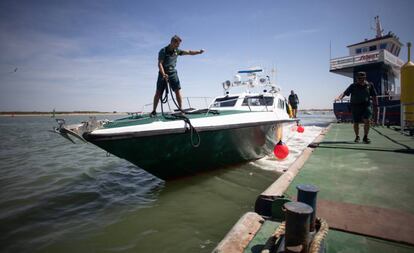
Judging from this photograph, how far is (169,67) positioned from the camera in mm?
5234

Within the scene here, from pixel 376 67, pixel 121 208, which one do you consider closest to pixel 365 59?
pixel 376 67

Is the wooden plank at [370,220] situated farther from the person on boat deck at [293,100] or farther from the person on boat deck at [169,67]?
the person on boat deck at [293,100]

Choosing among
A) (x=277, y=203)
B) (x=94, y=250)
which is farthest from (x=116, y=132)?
(x=277, y=203)

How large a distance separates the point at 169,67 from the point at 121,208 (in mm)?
2987

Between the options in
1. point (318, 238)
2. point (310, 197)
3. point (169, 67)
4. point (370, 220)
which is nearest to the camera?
point (318, 238)

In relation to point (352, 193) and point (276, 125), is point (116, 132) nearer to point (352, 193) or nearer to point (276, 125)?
point (352, 193)

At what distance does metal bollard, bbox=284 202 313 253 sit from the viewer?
148 centimetres

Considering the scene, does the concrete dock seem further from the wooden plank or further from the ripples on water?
the ripples on water

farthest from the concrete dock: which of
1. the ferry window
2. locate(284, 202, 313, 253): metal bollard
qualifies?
the ferry window

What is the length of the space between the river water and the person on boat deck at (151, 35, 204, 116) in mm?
1949

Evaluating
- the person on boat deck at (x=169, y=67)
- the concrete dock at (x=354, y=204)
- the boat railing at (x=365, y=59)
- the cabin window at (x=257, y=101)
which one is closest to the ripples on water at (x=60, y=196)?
the person on boat deck at (x=169, y=67)

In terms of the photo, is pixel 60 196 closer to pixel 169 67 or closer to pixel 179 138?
pixel 179 138

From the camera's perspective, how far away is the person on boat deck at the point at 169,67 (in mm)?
5121

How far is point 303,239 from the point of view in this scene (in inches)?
59.7
